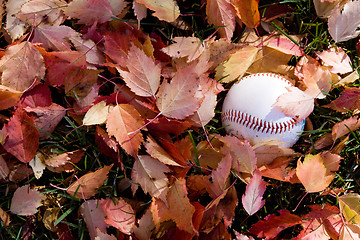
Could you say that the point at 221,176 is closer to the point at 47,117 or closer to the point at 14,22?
the point at 47,117

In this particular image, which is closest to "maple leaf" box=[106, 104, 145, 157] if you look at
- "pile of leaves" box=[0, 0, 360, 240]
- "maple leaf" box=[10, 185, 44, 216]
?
"pile of leaves" box=[0, 0, 360, 240]

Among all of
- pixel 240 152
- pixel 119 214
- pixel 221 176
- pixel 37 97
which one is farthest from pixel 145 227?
pixel 37 97

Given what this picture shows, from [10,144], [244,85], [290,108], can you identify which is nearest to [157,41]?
[244,85]

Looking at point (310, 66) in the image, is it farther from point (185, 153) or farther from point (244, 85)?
point (185, 153)

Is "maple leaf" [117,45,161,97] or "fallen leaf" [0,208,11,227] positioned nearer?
"maple leaf" [117,45,161,97]

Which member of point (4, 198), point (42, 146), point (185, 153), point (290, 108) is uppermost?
point (290, 108)

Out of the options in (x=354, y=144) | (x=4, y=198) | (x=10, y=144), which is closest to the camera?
(x=10, y=144)

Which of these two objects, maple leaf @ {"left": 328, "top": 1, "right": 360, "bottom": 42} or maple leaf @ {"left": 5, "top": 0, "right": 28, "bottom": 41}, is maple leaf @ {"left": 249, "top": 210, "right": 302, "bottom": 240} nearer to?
maple leaf @ {"left": 328, "top": 1, "right": 360, "bottom": 42}

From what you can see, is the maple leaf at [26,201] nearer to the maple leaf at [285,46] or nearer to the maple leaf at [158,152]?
the maple leaf at [158,152]
